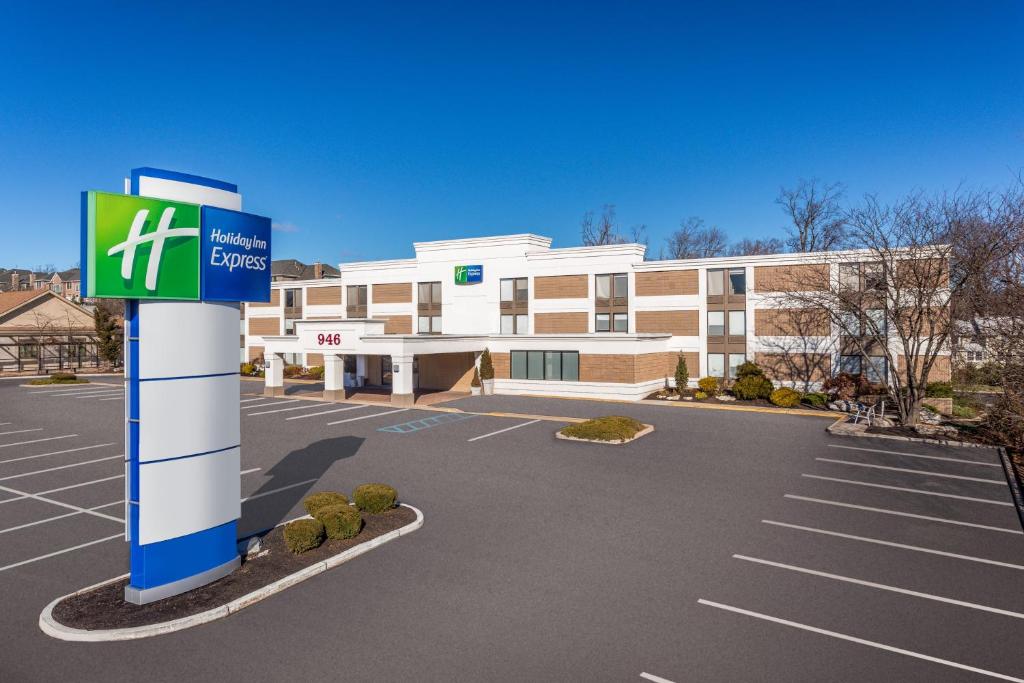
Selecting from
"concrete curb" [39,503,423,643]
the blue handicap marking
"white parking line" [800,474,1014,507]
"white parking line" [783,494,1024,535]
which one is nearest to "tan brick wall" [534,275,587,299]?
the blue handicap marking

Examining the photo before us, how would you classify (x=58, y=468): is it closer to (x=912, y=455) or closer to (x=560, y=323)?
(x=912, y=455)

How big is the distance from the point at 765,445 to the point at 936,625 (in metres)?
13.9

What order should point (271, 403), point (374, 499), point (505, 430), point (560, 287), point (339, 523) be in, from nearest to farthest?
point (339, 523) < point (374, 499) < point (505, 430) < point (271, 403) < point (560, 287)

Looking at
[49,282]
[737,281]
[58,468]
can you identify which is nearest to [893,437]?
[737,281]

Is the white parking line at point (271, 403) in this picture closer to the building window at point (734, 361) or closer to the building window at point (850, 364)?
the building window at point (734, 361)

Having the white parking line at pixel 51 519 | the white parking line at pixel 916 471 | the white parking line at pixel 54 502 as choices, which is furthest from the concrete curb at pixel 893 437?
the white parking line at pixel 51 519

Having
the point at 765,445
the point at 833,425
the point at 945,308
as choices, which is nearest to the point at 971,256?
the point at 945,308

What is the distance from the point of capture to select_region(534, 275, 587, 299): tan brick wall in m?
42.2

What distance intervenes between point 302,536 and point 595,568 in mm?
5655

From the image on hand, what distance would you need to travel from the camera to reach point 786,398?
109 feet

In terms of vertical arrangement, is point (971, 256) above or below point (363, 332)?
above

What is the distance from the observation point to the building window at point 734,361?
38562mm

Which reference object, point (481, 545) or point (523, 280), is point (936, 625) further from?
point (523, 280)

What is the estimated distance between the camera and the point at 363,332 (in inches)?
1436
